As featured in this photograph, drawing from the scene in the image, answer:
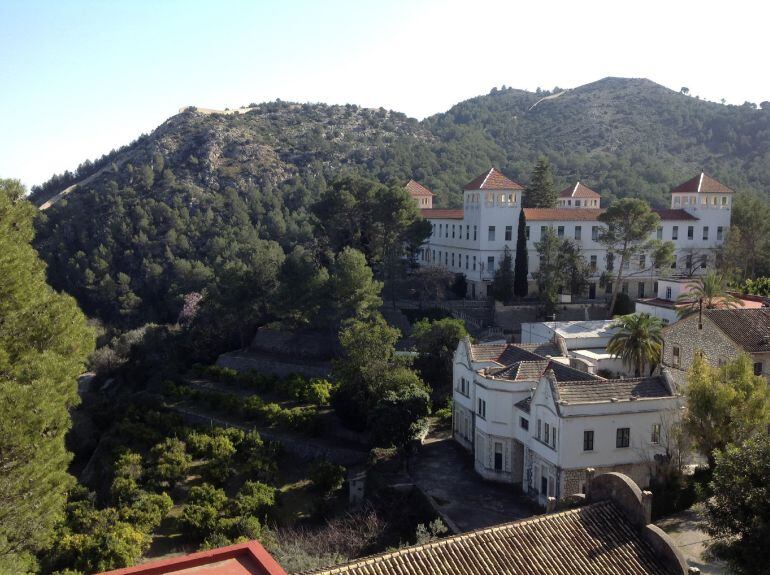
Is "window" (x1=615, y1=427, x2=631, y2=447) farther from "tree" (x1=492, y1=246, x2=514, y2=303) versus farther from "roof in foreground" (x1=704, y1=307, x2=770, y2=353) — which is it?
"tree" (x1=492, y1=246, x2=514, y2=303)

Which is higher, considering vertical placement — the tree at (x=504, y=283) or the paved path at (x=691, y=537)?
the tree at (x=504, y=283)

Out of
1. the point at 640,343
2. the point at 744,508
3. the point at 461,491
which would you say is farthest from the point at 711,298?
the point at 744,508

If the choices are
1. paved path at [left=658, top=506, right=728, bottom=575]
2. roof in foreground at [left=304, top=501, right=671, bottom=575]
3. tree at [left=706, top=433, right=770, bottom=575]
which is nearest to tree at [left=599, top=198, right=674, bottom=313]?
paved path at [left=658, top=506, right=728, bottom=575]

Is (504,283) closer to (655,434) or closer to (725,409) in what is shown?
(655,434)

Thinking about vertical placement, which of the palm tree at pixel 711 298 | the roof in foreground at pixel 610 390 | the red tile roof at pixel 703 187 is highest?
the red tile roof at pixel 703 187

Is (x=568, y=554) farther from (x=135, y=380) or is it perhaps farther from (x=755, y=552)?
(x=135, y=380)

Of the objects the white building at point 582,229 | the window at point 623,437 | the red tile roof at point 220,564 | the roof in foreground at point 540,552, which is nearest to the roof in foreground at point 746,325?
the window at point 623,437

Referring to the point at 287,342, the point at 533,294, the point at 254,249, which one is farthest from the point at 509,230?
the point at 254,249

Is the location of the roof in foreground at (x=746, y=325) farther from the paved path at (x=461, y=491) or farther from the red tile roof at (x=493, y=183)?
the red tile roof at (x=493, y=183)
